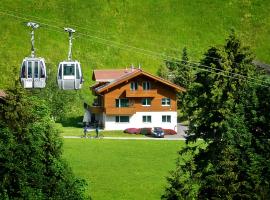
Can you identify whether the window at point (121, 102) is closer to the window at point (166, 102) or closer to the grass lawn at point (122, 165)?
the window at point (166, 102)

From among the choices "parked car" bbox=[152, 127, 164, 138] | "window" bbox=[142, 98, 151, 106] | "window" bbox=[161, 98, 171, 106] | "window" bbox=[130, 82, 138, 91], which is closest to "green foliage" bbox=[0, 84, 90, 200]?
"parked car" bbox=[152, 127, 164, 138]

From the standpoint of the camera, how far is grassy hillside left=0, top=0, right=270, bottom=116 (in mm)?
110625

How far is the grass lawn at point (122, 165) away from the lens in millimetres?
45031

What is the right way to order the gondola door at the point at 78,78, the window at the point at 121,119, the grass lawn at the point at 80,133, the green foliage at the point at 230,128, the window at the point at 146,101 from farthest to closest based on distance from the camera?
1. the window at the point at 146,101
2. the window at the point at 121,119
3. the grass lawn at the point at 80,133
4. the gondola door at the point at 78,78
5. the green foliage at the point at 230,128

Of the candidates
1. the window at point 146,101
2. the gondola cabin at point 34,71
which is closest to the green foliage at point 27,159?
the gondola cabin at point 34,71

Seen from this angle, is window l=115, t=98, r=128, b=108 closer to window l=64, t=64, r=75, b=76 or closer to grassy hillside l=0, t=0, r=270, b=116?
grassy hillside l=0, t=0, r=270, b=116

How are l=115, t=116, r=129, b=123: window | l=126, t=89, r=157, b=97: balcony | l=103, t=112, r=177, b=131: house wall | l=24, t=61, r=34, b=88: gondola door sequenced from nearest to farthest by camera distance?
1. l=24, t=61, r=34, b=88: gondola door
2. l=126, t=89, r=157, b=97: balcony
3. l=103, t=112, r=177, b=131: house wall
4. l=115, t=116, r=129, b=123: window

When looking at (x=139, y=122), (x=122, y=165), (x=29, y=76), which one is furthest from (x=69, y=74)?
(x=139, y=122)

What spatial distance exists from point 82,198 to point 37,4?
9198 cm

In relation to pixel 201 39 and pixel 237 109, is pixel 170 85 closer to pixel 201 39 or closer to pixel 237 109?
pixel 201 39

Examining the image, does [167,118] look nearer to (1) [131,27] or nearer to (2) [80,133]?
(2) [80,133]

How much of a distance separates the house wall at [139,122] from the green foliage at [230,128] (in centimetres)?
4399

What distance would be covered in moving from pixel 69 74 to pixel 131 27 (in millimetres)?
86155

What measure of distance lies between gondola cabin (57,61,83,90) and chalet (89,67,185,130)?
4557 centimetres
